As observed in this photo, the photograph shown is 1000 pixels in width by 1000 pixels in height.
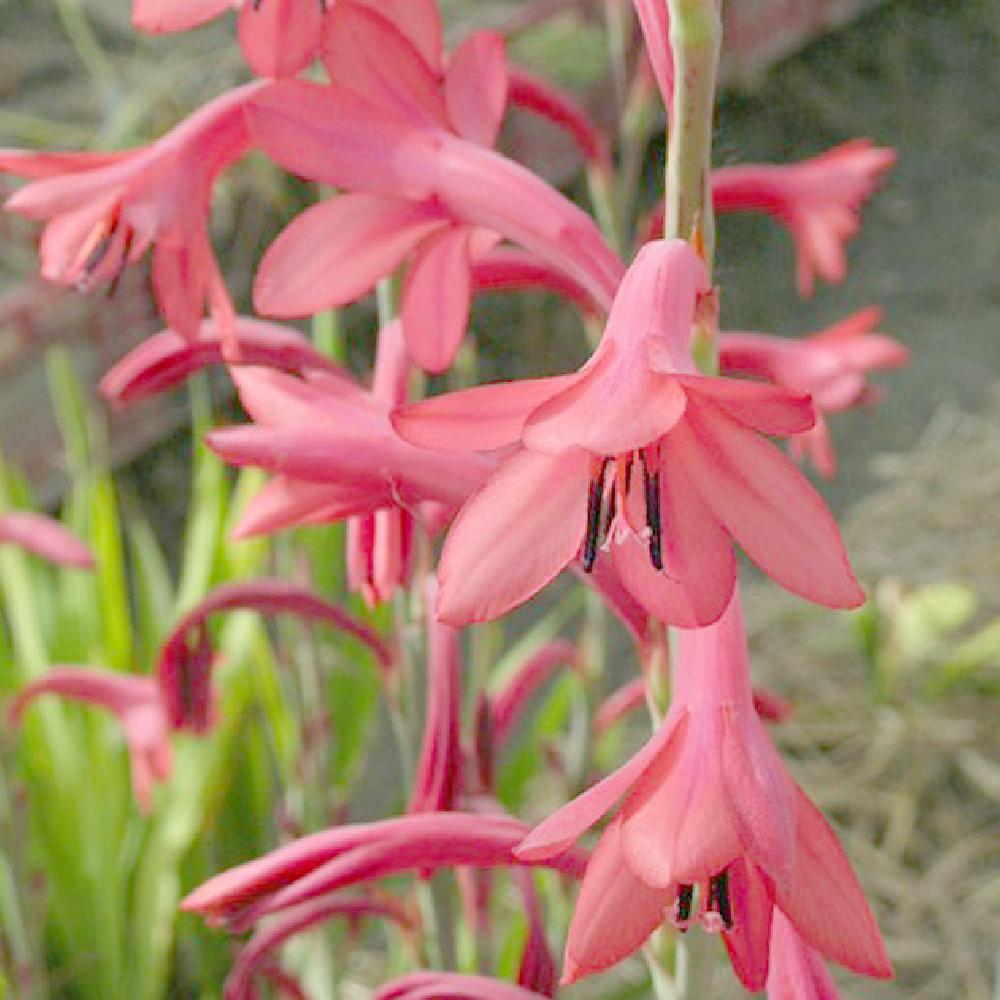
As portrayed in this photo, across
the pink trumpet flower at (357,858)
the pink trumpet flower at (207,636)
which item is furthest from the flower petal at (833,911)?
the pink trumpet flower at (207,636)

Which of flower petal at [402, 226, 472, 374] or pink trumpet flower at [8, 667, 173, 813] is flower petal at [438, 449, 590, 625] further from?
pink trumpet flower at [8, 667, 173, 813]

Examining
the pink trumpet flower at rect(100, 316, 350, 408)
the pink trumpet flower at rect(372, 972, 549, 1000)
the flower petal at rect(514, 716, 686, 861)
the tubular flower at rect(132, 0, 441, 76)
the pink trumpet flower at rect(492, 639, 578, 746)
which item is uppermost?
the tubular flower at rect(132, 0, 441, 76)

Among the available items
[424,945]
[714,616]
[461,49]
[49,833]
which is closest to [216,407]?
[49,833]

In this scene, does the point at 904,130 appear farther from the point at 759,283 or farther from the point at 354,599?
the point at 354,599

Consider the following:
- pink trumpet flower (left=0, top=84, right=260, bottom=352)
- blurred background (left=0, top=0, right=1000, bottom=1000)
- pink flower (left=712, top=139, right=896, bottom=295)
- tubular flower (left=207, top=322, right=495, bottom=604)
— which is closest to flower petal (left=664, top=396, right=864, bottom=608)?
tubular flower (left=207, top=322, right=495, bottom=604)

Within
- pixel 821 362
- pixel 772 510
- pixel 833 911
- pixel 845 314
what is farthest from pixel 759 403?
pixel 845 314
